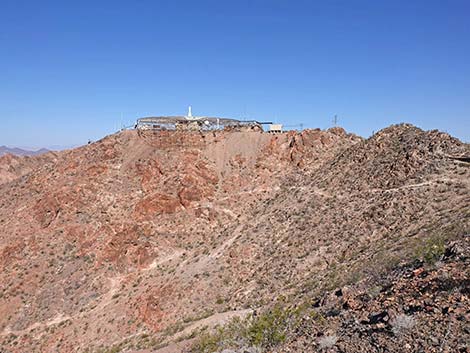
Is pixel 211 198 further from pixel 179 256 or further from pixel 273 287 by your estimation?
pixel 273 287

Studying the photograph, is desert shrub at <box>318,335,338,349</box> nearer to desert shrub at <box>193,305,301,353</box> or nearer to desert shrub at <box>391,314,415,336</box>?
desert shrub at <box>193,305,301,353</box>

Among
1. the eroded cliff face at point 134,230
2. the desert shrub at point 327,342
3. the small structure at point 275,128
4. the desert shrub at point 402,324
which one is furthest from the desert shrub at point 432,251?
the small structure at point 275,128

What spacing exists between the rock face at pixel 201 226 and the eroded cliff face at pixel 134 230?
11cm

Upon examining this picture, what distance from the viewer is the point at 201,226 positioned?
32.2 m

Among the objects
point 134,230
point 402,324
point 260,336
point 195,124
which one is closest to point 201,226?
point 134,230

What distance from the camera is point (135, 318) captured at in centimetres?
2353

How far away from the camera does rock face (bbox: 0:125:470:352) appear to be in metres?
20.9

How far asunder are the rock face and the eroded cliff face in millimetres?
113

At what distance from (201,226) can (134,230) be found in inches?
220

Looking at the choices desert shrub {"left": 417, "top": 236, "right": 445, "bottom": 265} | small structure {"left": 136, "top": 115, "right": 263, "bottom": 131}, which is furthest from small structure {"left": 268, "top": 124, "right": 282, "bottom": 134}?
desert shrub {"left": 417, "top": 236, "right": 445, "bottom": 265}

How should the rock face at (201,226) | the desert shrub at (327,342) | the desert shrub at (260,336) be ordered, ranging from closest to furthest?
the desert shrub at (327,342) → the desert shrub at (260,336) → the rock face at (201,226)

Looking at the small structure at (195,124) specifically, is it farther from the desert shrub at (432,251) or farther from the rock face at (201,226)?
the desert shrub at (432,251)

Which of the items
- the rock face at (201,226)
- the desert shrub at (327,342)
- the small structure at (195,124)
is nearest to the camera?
the desert shrub at (327,342)

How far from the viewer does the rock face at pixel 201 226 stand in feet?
68.4
